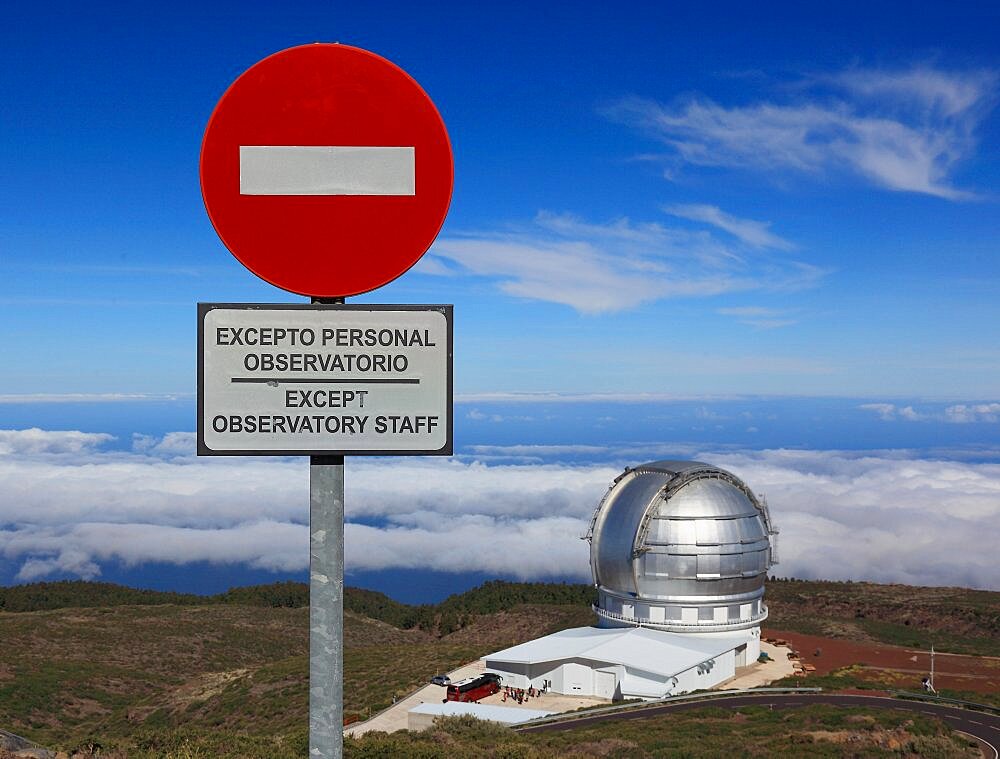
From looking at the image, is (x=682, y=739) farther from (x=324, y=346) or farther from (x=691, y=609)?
(x=324, y=346)

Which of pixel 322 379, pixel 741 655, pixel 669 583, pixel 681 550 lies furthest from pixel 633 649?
pixel 322 379

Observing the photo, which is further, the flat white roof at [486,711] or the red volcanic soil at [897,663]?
the red volcanic soil at [897,663]

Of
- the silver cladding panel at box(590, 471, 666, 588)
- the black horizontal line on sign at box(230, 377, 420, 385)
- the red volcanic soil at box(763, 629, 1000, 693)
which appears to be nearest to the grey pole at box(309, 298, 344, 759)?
the black horizontal line on sign at box(230, 377, 420, 385)

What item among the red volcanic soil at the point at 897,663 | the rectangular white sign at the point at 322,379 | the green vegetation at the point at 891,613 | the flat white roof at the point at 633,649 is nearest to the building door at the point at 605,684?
the flat white roof at the point at 633,649

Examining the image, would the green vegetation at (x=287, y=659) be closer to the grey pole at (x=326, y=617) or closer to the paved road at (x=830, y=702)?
the paved road at (x=830, y=702)

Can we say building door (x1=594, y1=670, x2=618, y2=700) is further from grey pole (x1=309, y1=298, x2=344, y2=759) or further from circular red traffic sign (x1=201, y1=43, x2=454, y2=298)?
circular red traffic sign (x1=201, y1=43, x2=454, y2=298)

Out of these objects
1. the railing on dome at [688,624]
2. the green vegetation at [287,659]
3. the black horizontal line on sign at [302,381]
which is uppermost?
the black horizontal line on sign at [302,381]

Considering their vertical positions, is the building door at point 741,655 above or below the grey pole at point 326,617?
below
